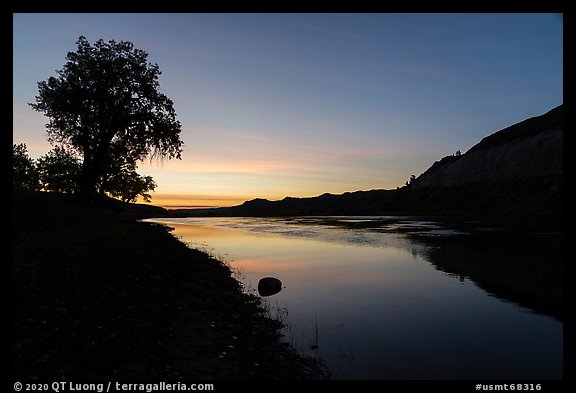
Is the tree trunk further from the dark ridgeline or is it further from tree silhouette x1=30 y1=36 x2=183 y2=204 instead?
the dark ridgeline

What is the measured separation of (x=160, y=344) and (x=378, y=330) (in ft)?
25.6

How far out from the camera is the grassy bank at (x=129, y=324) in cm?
795

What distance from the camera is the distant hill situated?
334 feet

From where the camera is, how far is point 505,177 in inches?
4697

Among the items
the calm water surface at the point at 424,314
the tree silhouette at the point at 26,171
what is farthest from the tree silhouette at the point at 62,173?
the calm water surface at the point at 424,314

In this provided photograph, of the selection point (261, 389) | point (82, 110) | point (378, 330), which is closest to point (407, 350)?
point (378, 330)

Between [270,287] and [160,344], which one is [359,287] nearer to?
[270,287]

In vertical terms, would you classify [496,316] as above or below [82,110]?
below

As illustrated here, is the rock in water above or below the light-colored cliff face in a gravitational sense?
below

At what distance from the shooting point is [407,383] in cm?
888

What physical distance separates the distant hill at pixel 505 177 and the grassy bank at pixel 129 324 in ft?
331

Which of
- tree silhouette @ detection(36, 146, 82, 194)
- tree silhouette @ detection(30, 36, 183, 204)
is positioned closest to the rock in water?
tree silhouette @ detection(30, 36, 183, 204)

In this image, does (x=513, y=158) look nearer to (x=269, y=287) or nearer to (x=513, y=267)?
(x=513, y=267)

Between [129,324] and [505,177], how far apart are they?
13464cm
